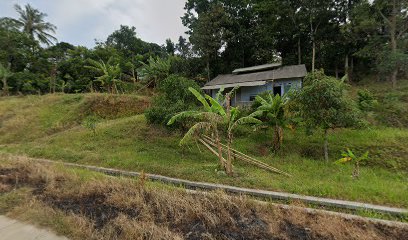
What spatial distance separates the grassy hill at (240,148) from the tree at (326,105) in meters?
1.73

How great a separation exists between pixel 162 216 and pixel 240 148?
697cm

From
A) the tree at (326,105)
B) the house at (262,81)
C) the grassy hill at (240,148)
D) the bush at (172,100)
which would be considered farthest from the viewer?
the house at (262,81)

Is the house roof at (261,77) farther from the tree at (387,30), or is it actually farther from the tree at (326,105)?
the tree at (326,105)

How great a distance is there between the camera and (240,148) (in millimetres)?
11367

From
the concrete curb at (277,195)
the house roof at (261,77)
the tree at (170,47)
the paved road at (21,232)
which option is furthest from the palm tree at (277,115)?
the tree at (170,47)

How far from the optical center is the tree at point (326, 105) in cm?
883

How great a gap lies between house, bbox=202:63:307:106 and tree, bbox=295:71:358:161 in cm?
805

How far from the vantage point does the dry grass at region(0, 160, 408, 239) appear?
14.0 feet

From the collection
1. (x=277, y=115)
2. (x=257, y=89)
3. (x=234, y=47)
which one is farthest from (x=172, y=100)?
(x=234, y=47)

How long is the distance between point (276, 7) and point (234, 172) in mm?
21921

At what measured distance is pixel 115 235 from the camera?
431 cm

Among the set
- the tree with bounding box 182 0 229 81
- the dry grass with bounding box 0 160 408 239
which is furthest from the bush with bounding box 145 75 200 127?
the tree with bounding box 182 0 229 81

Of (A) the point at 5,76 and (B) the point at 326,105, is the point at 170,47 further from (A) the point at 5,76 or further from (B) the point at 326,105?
(B) the point at 326,105

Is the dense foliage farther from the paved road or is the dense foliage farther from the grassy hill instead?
the paved road
